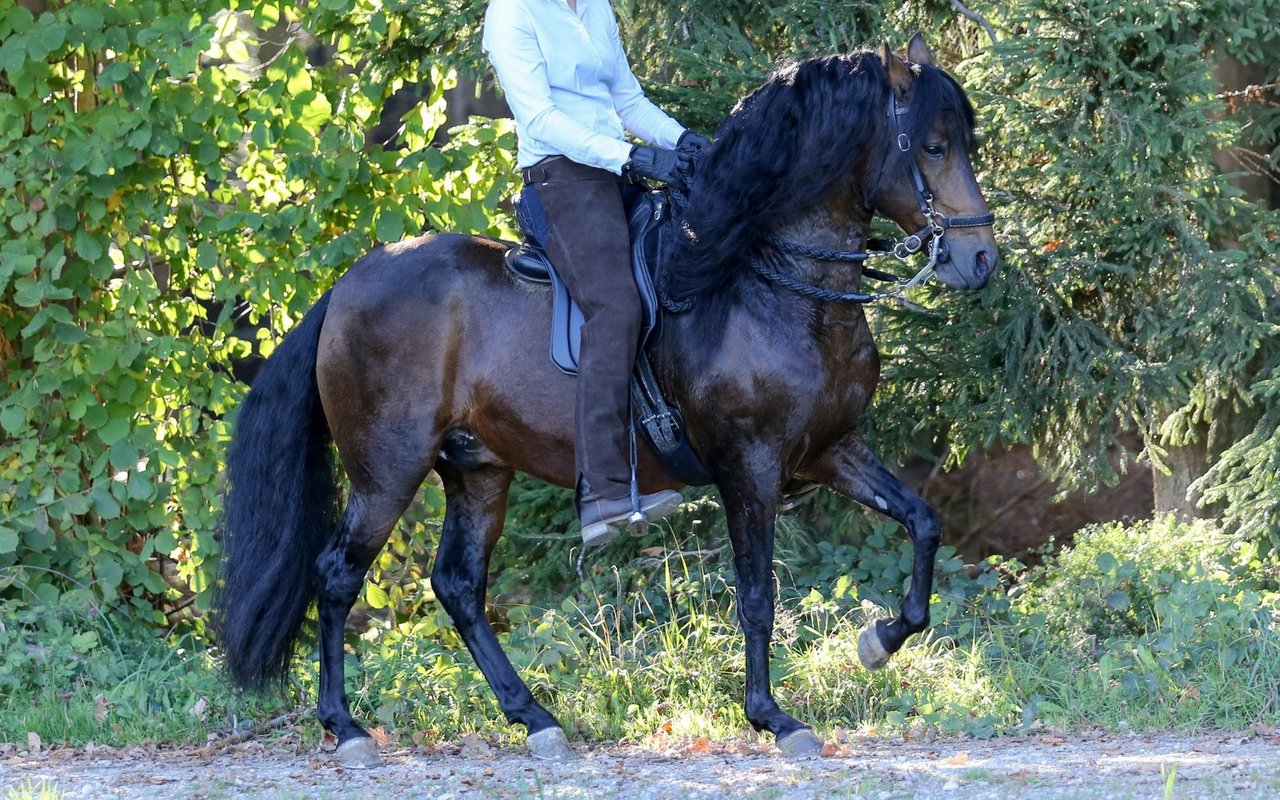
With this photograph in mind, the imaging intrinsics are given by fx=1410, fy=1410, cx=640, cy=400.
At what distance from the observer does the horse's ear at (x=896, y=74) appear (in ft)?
16.6

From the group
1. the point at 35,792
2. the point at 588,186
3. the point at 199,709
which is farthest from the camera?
the point at 199,709

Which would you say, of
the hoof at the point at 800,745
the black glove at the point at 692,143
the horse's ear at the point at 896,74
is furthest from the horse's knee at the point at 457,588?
the horse's ear at the point at 896,74

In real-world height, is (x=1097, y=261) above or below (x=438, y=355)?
above

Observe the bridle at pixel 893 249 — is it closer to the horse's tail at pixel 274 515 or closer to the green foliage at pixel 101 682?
the horse's tail at pixel 274 515

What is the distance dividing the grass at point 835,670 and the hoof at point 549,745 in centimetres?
38

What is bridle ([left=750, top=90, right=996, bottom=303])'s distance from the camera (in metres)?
4.95

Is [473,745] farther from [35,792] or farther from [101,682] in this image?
[101,682]

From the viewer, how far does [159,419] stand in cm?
783

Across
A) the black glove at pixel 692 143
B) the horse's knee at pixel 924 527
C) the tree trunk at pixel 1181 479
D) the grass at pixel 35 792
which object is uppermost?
the black glove at pixel 692 143

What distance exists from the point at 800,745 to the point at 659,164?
223 centimetres

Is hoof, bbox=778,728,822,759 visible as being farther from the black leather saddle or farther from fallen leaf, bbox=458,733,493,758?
the black leather saddle

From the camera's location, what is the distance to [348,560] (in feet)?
19.8

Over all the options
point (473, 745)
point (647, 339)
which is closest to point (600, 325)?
point (647, 339)

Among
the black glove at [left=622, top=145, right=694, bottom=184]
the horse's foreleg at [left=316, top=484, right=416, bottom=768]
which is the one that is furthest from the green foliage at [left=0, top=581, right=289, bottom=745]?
the black glove at [left=622, top=145, right=694, bottom=184]
